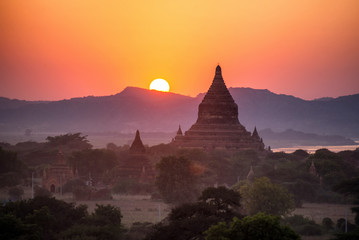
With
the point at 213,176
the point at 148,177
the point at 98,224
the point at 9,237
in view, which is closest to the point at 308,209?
the point at 213,176

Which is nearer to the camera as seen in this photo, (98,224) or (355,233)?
(355,233)

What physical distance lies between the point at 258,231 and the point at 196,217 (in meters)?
7.44

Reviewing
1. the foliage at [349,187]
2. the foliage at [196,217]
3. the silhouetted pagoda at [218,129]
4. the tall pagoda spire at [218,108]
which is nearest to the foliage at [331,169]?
the foliage at [349,187]

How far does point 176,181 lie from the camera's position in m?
57.7

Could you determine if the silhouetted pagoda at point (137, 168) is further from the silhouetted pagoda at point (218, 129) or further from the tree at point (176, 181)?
the silhouetted pagoda at point (218, 129)

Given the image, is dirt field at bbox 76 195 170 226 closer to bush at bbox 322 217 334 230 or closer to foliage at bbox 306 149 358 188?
bush at bbox 322 217 334 230

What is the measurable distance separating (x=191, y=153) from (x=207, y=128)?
13.6 m

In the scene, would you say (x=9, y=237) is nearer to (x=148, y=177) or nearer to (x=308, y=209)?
(x=308, y=209)

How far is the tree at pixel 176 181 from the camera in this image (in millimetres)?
56594

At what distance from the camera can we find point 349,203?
61719mm

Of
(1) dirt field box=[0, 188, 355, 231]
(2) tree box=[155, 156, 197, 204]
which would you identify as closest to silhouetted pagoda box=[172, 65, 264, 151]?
(1) dirt field box=[0, 188, 355, 231]

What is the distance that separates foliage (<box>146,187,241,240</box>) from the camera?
32.0 m

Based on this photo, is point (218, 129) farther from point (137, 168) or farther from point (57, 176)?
point (57, 176)

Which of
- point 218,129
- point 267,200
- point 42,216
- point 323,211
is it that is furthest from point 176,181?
point 218,129
